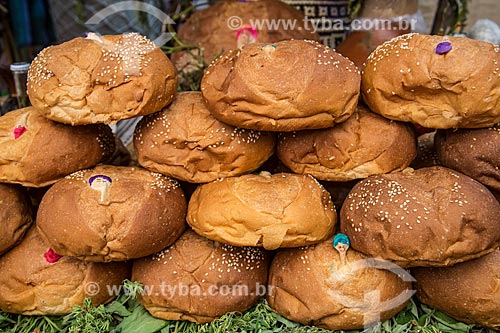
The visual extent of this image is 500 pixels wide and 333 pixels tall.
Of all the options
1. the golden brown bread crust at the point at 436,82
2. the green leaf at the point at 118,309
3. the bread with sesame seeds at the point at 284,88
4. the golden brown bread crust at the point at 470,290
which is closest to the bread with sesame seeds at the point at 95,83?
the bread with sesame seeds at the point at 284,88

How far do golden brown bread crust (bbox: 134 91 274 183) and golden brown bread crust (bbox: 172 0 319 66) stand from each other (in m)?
1.26

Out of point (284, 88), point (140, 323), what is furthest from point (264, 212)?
point (140, 323)

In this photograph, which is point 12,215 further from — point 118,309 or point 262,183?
point 262,183

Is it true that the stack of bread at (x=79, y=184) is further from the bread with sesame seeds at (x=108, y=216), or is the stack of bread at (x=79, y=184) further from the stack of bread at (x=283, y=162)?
the stack of bread at (x=283, y=162)

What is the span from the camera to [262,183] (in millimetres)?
1988

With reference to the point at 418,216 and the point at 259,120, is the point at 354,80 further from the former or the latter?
the point at 418,216

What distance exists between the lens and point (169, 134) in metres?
2.08

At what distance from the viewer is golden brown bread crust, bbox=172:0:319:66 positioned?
328 centimetres

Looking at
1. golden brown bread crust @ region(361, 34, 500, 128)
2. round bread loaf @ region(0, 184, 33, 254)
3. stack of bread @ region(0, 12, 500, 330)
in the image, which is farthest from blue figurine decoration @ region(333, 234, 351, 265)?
round bread loaf @ region(0, 184, 33, 254)

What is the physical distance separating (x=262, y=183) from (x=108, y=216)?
2.01ft

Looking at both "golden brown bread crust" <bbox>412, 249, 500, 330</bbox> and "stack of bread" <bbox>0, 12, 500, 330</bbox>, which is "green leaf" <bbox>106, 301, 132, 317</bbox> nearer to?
"stack of bread" <bbox>0, 12, 500, 330</bbox>

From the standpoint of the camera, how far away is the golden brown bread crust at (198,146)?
2061mm

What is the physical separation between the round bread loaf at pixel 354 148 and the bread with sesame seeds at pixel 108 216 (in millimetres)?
580

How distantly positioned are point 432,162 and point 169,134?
1.23m
